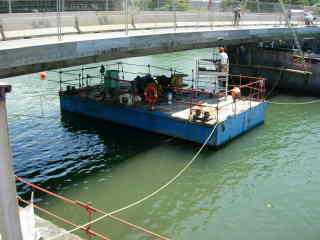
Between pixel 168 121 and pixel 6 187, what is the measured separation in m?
17.8

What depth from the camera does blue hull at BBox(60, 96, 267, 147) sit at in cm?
2270

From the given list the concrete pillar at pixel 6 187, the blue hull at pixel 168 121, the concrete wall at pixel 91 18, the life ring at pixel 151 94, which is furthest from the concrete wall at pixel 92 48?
the concrete pillar at pixel 6 187

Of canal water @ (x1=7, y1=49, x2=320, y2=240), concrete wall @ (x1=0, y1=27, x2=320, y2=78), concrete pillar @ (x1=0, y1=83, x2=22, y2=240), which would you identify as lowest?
canal water @ (x1=7, y1=49, x2=320, y2=240)

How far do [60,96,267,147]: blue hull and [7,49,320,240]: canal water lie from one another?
487 millimetres

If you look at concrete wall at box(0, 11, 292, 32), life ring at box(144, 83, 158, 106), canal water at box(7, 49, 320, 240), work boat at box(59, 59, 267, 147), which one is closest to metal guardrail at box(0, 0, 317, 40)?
concrete wall at box(0, 11, 292, 32)

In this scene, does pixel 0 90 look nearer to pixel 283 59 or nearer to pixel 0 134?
pixel 0 134

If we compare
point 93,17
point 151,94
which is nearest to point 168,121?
point 151,94

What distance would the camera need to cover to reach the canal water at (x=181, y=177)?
619 inches

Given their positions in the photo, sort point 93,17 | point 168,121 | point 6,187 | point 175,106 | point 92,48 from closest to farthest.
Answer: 1. point 6,187
2. point 92,48
3. point 93,17
4. point 168,121
5. point 175,106

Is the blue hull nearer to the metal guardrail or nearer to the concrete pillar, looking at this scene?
the metal guardrail

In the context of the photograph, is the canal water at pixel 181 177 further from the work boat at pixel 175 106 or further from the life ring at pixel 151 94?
the life ring at pixel 151 94

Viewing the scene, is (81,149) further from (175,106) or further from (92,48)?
(92,48)

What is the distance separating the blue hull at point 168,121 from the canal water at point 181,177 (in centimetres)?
49

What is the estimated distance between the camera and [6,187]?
615cm
